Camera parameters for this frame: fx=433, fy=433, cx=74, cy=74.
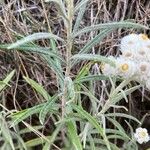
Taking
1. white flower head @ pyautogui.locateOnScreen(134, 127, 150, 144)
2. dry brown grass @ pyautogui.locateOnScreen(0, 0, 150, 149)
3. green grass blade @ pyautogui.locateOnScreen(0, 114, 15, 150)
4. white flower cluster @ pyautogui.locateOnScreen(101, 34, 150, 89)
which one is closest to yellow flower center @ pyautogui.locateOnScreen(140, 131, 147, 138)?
white flower head @ pyautogui.locateOnScreen(134, 127, 150, 144)

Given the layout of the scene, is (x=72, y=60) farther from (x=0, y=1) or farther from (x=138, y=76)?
(x=0, y=1)

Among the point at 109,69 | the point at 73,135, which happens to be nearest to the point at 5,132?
the point at 73,135

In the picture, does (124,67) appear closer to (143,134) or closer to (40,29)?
(143,134)

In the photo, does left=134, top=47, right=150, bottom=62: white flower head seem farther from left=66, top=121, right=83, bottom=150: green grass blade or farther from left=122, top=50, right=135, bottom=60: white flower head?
left=66, top=121, right=83, bottom=150: green grass blade

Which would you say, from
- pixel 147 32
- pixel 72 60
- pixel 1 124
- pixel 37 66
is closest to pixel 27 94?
pixel 37 66

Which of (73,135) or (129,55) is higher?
(129,55)

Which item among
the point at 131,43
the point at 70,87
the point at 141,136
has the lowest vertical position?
the point at 141,136
